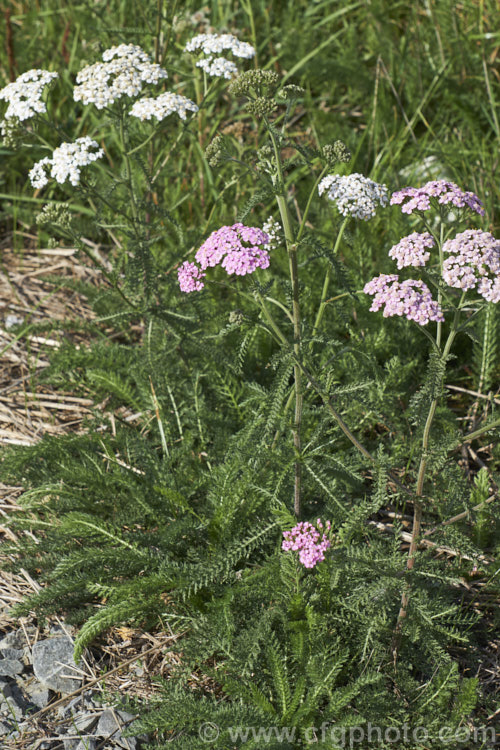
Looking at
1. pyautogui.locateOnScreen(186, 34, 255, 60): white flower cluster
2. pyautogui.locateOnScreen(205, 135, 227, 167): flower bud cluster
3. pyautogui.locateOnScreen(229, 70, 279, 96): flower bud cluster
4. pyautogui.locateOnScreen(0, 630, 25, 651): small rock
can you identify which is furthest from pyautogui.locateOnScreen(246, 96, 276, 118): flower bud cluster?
pyautogui.locateOnScreen(0, 630, 25, 651): small rock

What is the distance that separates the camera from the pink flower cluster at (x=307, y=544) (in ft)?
6.73

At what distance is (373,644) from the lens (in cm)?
212

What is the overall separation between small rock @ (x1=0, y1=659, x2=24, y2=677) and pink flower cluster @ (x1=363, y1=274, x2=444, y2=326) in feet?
5.44

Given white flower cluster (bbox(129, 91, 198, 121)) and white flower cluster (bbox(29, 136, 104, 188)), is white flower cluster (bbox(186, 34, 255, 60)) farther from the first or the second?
Answer: white flower cluster (bbox(29, 136, 104, 188))

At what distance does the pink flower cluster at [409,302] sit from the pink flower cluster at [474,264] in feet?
0.26

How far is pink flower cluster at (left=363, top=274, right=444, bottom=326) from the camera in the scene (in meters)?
1.78

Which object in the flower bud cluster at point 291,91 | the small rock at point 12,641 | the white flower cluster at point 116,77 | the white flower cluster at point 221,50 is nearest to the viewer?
the flower bud cluster at point 291,91

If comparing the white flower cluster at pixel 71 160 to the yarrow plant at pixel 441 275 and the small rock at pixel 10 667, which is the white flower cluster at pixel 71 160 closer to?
the yarrow plant at pixel 441 275

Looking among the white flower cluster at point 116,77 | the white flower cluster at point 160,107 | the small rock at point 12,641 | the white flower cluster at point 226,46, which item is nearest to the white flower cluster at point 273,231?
the white flower cluster at point 160,107

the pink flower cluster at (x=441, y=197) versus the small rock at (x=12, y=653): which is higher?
the pink flower cluster at (x=441, y=197)

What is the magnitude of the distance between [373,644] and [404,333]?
1.52m

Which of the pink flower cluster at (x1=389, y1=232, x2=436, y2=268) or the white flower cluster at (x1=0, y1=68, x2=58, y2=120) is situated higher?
the white flower cluster at (x1=0, y1=68, x2=58, y2=120)

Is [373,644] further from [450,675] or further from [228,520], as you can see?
[228,520]

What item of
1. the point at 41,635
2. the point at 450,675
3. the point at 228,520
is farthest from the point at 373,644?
the point at 41,635
